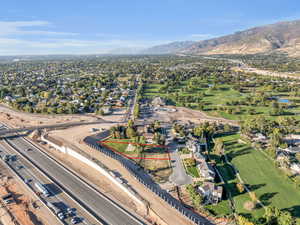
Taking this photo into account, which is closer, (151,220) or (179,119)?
(151,220)

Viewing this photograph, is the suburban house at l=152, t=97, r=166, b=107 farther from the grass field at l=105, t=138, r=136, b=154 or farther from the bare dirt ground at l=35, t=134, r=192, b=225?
the bare dirt ground at l=35, t=134, r=192, b=225

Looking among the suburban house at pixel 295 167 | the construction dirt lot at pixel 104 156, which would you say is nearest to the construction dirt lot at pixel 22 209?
the construction dirt lot at pixel 104 156

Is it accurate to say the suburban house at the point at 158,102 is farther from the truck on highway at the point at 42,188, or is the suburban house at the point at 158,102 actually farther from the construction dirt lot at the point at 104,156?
the truck on highway at the point at 42,188

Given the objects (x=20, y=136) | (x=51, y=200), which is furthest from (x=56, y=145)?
(x=51, y=200)

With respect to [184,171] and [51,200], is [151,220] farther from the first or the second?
[51,200]

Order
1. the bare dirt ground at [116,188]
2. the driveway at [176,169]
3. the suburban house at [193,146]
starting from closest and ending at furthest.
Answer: the bare dirt ground at [116,188]
the driveway at [176,169]
the suburban house at [193,146]
